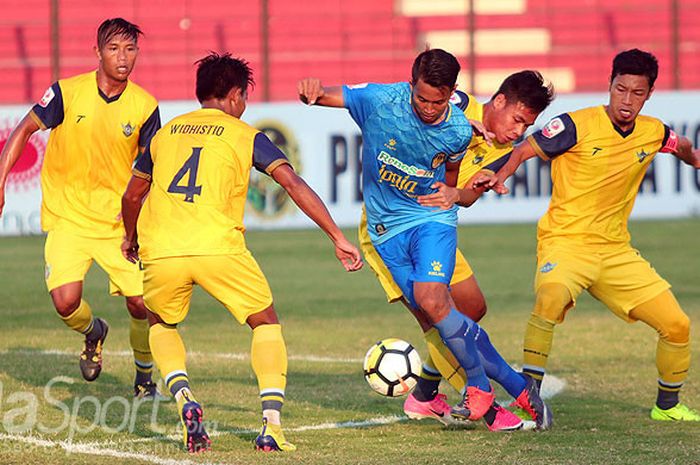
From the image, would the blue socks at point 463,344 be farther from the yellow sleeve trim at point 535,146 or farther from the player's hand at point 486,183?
the yellow sleeve trim at point 535,146

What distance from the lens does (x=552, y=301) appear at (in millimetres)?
7637

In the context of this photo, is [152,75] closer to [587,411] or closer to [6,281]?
[6,281]

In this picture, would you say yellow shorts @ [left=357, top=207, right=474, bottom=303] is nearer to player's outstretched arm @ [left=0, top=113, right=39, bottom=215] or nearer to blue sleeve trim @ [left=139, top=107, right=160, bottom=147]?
blue sleeve trim @ [left=139, top=107, right=160, bottom=147]

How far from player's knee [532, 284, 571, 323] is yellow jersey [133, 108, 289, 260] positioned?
6.46 feet

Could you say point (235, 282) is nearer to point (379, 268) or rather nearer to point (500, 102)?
point (379, 268)

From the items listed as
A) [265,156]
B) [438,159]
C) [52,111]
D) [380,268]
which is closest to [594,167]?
[438,159]

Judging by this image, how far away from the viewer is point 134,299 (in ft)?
28.1

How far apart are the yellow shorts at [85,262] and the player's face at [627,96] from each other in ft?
10.7

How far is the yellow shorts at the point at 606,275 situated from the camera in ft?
25.3

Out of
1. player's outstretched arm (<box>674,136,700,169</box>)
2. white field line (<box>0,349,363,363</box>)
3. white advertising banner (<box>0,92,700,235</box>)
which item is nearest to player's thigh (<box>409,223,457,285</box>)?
player's outstretched arm (<box>674,136,700,169</box>)

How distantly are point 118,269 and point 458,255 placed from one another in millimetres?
2283

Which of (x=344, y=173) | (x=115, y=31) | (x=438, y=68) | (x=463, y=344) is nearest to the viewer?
(x=438, y=68)

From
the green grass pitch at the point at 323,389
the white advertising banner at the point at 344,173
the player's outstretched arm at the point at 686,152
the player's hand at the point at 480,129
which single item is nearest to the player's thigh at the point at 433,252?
the player's hand at the point at 480,129

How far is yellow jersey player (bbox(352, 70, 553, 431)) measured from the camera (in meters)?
7.36
